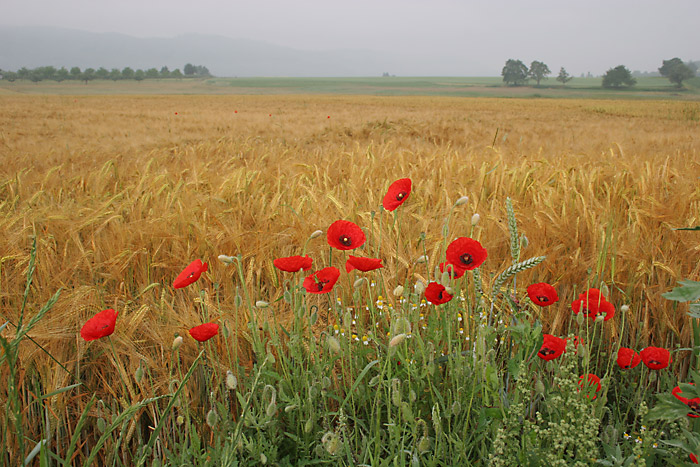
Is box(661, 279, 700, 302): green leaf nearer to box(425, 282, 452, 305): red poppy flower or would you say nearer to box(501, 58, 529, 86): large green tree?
box(425, 282, 452, 305): red poppy flower

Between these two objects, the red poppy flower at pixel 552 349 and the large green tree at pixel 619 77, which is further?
the large green tree at pixel 619 77

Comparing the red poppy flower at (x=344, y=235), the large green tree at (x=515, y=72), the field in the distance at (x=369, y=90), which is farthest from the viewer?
the large green tree at (x=515, y=72)

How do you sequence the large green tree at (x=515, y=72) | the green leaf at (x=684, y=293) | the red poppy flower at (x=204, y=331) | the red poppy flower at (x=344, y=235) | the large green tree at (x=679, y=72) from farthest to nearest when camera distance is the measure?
the large green tree at (x=515, y=72)
the large green tree at (x=679, y=72)
the red poppy flower at (x=344, y=235)
the red poppy flower at (x=204, y=331)
the green leaf at (x=684, y=293)

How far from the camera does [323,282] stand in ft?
3.54

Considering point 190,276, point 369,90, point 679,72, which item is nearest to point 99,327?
point 190,276

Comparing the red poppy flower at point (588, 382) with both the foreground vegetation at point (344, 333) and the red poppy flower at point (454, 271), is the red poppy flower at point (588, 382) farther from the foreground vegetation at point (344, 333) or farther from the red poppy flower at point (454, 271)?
the red poppy flower at point (454, 271)

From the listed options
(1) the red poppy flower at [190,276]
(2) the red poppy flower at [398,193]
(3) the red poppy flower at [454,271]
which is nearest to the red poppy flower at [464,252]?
(3) the red poppy flower at [454,271]

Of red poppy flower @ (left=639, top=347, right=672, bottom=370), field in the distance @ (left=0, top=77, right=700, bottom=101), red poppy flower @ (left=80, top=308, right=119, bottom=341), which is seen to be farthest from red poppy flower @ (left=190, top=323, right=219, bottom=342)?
field in the distance @ (left=0, top=77, right=700, bottom=101)

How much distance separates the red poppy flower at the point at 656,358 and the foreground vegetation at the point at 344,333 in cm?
10

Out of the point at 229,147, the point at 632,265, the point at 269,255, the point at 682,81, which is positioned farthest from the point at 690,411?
the point at 682,81

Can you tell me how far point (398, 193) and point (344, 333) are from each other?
44 centimetres

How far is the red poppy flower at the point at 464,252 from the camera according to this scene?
3.19ft

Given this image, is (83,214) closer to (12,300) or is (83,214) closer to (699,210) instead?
(12,300)

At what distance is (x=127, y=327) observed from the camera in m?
1.28
